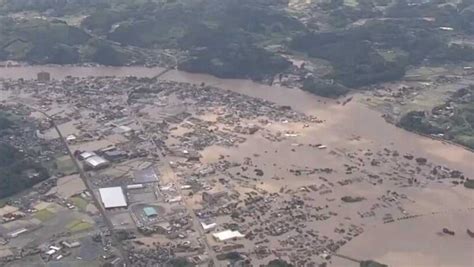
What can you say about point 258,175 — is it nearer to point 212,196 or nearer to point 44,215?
point 212,196

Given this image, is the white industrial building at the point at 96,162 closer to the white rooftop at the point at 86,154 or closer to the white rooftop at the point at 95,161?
the white rooftop at the point at 95,161

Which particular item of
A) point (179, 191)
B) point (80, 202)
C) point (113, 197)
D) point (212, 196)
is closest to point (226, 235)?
point (212, 196)

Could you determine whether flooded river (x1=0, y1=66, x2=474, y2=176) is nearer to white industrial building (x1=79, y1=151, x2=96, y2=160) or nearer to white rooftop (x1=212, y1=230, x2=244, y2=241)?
white rooftop (x1=212, y1=230, x2=244, y2=241)

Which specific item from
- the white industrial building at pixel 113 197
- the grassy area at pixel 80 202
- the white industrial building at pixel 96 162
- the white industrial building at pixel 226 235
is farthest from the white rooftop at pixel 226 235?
the white industrial building at pixel 96 162

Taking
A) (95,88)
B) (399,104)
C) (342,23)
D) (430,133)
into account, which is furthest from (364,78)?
(95,88)

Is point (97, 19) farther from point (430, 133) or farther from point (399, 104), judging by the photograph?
point (430, 133)

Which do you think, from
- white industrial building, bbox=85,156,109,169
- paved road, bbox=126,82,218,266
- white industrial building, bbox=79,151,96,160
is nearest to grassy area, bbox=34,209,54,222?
white industrial building, bbox=85,156,109,169
